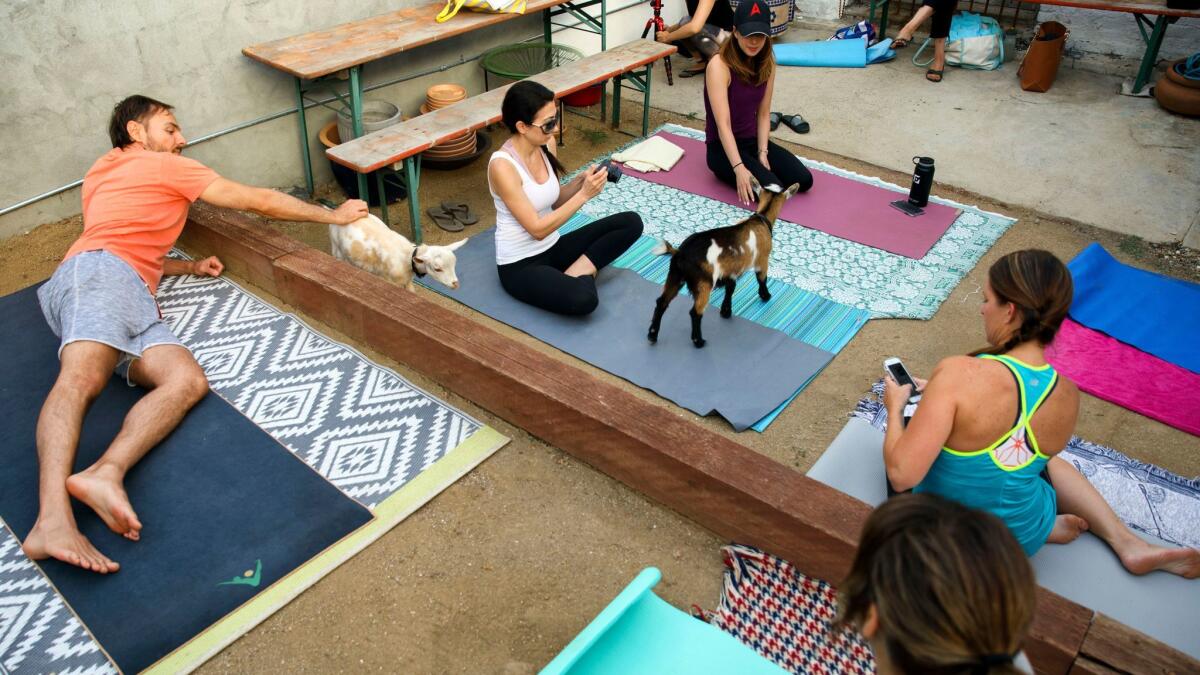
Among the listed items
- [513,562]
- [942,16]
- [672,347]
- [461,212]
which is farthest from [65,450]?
[942,16]

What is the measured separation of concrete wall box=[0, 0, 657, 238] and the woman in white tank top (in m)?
2.15

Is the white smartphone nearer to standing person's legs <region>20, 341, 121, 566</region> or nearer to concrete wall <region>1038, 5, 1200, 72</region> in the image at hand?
standing person's legs <region>20, 341, 121, 566</region>

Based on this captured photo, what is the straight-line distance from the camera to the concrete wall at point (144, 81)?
436 centimetres

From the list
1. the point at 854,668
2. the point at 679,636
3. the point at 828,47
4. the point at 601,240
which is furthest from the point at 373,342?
the point at 828,47

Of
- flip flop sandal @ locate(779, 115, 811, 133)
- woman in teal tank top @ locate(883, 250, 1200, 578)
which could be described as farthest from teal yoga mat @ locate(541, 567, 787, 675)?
flip flop sandal @ locate(779, 115, 811, 133)

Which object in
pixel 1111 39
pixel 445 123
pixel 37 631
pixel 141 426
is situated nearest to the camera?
pixel 37 631

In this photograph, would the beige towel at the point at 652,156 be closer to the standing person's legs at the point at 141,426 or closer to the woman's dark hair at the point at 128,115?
the woman's dark hair at the point at 128,115

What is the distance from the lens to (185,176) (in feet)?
11.7

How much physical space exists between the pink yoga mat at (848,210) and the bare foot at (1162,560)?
2.57 m

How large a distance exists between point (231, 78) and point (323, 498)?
3546 millimetres

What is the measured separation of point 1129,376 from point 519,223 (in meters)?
3.12

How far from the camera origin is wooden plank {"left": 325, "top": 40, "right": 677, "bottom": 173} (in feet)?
15.6

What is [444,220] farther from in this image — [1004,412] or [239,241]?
[1004,412]

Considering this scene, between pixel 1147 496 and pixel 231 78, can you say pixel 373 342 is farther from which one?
pixel 1147 496
